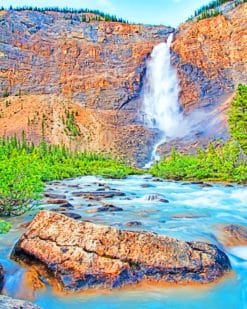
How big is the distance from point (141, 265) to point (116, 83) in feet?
249

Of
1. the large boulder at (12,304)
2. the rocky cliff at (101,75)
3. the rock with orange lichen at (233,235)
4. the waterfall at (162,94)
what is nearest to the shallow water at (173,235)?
the rock with orange lichen at (233,235)

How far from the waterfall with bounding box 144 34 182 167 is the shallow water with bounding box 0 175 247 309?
176 ft

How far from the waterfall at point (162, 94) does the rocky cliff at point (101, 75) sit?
1365 mm

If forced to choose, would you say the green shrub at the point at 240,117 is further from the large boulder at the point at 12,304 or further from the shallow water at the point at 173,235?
the large boulder at the point at 12,304

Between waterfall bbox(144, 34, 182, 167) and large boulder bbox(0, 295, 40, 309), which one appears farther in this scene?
waterfall bbox(144, 34, 182, 167)

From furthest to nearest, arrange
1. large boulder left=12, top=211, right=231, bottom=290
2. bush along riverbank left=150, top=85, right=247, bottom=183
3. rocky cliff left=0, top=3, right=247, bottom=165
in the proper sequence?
rocky cliff left=0, top=3, right=247, bottom=165 < bush along riverbank left=150, top=85, right=247, bottom=183 < large boulder left=12, top=211, right=231, bottom=290

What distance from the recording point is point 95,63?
8712 cm

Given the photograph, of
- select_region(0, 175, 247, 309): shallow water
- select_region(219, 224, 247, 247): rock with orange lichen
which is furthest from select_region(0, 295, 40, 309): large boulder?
select_region(219, 224, 247, 247): rock with orange lichen

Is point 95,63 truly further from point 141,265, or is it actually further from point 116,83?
point 141,265

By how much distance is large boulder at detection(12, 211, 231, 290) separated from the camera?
8.64 m

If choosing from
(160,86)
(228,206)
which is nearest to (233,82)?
(160,86)

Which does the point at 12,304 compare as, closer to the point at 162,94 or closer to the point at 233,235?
the point at 233,235

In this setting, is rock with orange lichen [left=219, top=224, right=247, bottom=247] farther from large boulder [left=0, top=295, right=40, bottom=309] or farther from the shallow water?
large boulder [left=0, top=295, right=40, bottom=309]

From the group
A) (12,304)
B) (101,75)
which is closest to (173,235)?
(12,304)
